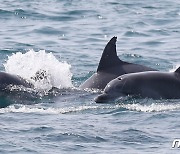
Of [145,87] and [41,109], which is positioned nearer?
[41,109]

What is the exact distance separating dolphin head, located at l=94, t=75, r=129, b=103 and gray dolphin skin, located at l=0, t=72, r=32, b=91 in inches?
83.3

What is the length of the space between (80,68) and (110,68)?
441cm

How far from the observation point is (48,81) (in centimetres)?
2006

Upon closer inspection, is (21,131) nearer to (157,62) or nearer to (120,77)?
(120,77)

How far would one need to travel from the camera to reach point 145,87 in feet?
59.9

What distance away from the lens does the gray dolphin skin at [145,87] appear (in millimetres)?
18172

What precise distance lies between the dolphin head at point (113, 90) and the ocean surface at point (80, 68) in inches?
8.6

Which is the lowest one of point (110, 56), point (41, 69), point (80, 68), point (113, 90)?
point (113, 90)

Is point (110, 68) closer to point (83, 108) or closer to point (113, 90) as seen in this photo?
point (113, 90)

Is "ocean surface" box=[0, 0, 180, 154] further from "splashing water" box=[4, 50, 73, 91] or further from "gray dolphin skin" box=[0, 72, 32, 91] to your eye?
"gray dolphin skin" box=[0, 72, 32, 91]

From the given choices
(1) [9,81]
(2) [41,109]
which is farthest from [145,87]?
(1) [9,81]

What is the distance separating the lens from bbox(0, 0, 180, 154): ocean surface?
14.4 meters

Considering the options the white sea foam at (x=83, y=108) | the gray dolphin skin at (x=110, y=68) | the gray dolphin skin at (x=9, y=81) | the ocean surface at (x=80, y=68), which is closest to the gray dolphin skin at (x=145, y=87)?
the ocean surface at (x=80, y=68)

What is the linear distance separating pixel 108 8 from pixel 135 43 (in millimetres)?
8723
